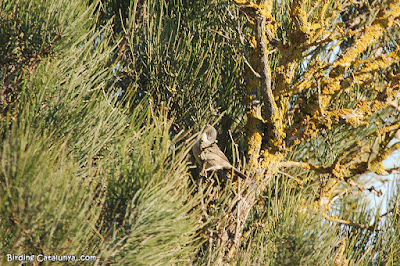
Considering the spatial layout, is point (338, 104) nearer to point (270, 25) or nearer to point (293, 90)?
point (293, 90)

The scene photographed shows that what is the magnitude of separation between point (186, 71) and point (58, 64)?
0.54 m

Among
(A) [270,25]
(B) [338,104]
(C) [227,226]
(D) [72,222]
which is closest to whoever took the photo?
(D) [72,222]

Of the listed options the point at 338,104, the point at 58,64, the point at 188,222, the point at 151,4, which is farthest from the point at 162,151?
the point at 338,104

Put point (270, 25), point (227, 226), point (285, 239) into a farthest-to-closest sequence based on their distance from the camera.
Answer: point (270, 25), point (227, 226), point (285, 239)

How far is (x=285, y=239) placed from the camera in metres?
1.15

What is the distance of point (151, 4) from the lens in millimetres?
1655

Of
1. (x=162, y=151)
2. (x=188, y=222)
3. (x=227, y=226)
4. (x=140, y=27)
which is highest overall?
(x=140, y=27)

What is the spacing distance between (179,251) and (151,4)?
40.0 inches

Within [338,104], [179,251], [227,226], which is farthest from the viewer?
[338,104]

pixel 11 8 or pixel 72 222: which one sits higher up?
pixel 11 8

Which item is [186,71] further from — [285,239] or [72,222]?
[72,222]

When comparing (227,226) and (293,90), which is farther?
(293,90)

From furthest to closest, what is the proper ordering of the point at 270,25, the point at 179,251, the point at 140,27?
the point at 140,27 → the point at 270,25 → the point at 179,251

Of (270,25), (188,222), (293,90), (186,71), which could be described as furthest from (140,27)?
(188,222)
